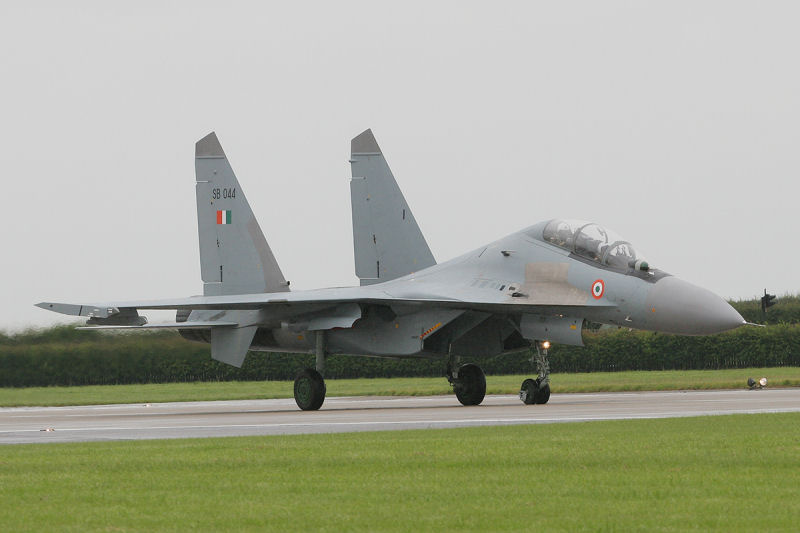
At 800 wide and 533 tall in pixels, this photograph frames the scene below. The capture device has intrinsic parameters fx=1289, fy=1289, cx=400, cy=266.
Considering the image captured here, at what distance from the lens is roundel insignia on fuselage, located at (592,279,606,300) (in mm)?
20828

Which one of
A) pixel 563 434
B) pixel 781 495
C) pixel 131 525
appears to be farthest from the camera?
pixel 563 434

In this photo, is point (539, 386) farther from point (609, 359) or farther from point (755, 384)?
point (609, 359)

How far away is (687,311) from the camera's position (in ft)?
66.1

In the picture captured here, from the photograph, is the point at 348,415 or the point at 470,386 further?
the point at 470,386

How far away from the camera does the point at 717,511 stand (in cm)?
774

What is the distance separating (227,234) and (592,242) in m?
9.37

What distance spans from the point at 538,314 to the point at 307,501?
45.3 ft

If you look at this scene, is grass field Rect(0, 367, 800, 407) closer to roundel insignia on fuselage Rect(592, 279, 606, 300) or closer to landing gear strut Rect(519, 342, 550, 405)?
landing gear strut Rect(519, 342, 550, 405)

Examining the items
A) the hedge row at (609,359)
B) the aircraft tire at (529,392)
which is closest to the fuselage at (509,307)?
Answer: the aircraft tire at (529,392)

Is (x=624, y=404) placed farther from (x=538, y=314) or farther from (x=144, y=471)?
(x=144, y=471)

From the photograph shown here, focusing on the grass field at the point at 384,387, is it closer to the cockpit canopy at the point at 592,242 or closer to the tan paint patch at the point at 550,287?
the tan paint patch at the point at 550,287

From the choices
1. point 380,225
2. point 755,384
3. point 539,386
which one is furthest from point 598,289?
point 755,384

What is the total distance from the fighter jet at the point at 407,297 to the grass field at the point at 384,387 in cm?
456

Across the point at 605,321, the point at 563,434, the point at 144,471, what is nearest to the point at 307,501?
the point at 144,471
